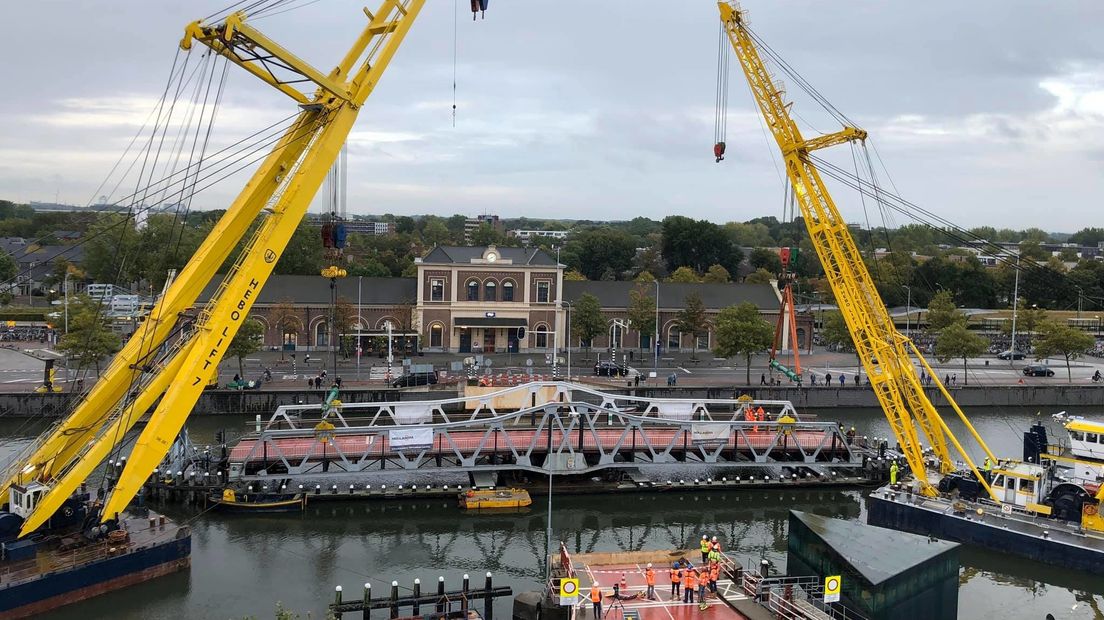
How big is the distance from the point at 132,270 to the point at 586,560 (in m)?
66.2

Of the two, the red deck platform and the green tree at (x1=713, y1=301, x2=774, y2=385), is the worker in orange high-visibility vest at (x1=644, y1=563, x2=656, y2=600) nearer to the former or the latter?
the red deck platform

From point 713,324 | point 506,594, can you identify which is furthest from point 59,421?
point 713,324

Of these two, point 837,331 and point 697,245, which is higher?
point 697,245

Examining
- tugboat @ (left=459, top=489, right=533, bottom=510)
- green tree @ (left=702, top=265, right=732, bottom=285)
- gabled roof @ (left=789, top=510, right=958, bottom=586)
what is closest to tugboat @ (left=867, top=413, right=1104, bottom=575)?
gabled roof @ (left=789, top=510, right=958, bottom=586)

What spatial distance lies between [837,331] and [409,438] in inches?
1496

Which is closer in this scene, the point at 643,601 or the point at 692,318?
the point at 643,601

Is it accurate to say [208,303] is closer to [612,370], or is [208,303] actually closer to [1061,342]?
[612,370]

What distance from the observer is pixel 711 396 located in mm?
45750

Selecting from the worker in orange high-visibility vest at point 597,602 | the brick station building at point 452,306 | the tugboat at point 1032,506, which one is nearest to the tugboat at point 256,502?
the worker in orange high-visibility vest at point 597,602

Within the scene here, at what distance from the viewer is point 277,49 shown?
2036 cm

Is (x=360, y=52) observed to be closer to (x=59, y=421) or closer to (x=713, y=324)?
(x=59, y=421)

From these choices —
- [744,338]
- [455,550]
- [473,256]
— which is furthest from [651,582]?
[473,256]

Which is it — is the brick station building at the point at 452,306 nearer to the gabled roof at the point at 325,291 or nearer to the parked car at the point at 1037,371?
the gabled roof at the point at 325,291

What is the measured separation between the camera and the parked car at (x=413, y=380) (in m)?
44.0
